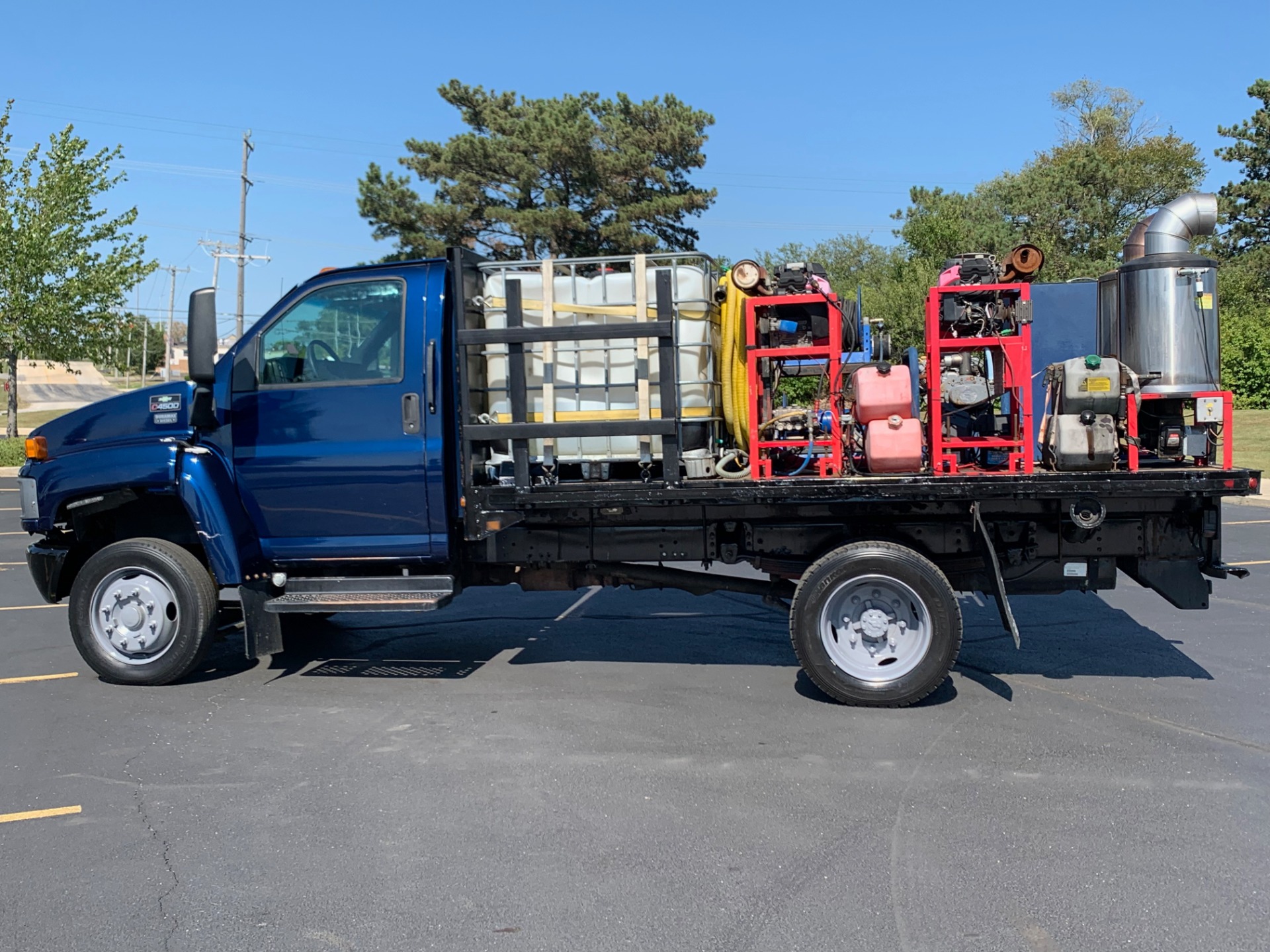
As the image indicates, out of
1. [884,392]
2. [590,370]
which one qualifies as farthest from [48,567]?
[884,392]

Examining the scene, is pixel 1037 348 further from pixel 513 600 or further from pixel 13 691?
pixel 13 691

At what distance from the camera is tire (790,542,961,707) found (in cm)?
584

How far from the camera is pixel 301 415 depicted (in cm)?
636

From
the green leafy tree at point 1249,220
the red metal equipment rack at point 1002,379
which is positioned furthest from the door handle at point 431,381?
the green leafy tree at point 1249,220

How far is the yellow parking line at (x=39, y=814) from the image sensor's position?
4.58 meters

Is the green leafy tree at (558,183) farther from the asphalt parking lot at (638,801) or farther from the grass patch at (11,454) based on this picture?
the asphalt parking lot at (638,801)

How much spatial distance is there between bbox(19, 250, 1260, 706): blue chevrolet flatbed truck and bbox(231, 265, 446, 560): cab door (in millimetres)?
13

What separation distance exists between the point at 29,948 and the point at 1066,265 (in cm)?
3962

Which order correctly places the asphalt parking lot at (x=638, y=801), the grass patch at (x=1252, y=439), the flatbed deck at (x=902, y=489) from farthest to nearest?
1. the grass patch at (x=1252, y=439)
2. the flatbed deck at (x=902, y=489)
3. the asphalt parking lot at (x=638, y=801)

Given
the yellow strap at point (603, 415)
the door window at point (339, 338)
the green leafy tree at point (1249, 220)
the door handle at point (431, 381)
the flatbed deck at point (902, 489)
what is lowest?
the flatbed deck at point (902, 489)

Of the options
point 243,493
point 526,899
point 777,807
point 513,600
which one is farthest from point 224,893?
point 513,600

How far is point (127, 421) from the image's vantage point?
6574mm

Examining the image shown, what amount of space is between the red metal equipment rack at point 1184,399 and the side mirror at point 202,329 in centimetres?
501

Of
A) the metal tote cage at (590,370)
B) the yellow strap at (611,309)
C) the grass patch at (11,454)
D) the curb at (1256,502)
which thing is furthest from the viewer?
the grass patch at (11,454)
